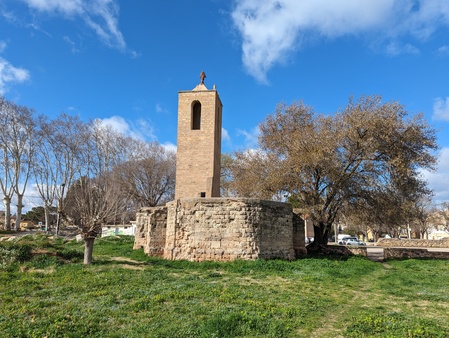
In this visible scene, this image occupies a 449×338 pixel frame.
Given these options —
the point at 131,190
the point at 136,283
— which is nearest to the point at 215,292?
the point at 136,283

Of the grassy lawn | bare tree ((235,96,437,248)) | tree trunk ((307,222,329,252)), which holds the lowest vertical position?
the grassy lawn

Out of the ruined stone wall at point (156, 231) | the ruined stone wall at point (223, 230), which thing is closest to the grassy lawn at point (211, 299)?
the ruined stone wall at point (223, 230)

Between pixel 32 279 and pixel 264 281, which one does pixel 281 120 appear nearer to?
pixel 264 281

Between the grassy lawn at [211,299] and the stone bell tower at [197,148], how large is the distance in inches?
193

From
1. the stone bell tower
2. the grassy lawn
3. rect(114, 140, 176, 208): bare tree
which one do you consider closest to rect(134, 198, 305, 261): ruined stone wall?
the grassy lawn

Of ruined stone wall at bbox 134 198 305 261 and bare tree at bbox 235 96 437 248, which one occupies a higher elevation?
bare tree at bbox 235 96 437 248

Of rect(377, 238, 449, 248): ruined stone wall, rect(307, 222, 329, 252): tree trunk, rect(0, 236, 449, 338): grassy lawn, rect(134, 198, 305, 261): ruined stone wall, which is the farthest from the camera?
rect(377, 238, 449, 248): ruined stone wall

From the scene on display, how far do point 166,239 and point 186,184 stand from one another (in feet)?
11.4

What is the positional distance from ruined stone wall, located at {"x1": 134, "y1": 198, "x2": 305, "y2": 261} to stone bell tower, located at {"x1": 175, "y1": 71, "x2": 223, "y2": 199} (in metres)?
2.77

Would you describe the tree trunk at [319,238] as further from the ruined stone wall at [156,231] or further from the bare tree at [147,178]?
the bare tree at [147,178]

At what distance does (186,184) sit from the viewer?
1744cm

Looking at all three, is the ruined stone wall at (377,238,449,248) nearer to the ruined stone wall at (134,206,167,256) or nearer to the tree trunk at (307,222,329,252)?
the tree trunk at (307,222,329,252)

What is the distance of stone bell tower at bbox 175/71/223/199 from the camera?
17.3 meters

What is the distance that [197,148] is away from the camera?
17.4 m
